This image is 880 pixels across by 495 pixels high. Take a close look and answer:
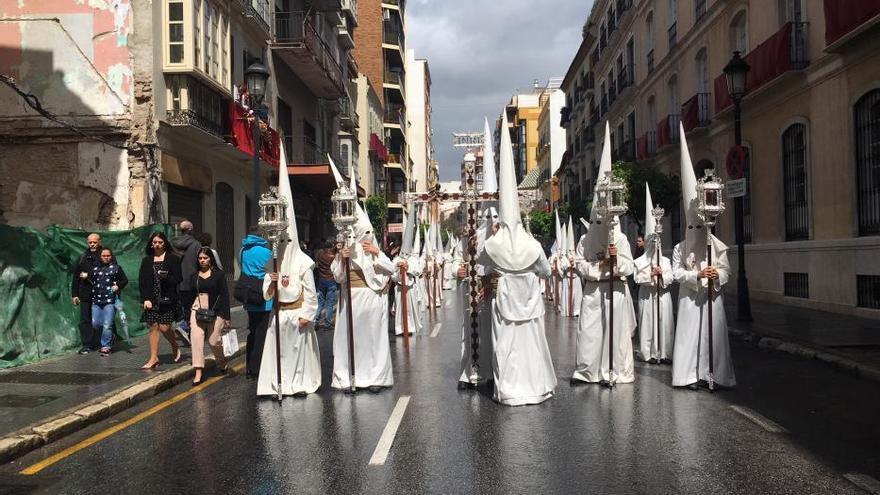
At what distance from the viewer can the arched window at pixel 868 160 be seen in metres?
14.4

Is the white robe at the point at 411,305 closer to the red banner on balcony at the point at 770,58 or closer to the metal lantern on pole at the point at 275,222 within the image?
the metal lantern on pole at the point at 275,222

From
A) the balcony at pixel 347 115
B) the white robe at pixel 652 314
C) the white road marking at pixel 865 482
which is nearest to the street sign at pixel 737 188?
the white robe at pixel 652 314

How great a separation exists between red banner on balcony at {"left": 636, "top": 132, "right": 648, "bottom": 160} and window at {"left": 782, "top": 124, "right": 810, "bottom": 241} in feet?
40.3

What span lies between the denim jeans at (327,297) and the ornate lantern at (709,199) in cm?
773

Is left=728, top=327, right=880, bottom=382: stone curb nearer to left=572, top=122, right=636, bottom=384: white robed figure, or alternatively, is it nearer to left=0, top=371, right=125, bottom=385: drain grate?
left=572, top=122, right=636, bottom=384: white robed figure

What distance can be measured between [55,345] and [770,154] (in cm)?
1700

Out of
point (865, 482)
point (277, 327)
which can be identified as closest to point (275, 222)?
point (277, 327)

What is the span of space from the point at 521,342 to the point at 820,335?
6773mm

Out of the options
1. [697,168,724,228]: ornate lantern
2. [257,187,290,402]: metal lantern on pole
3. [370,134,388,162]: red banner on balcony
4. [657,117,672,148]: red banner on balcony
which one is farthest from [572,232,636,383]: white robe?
[370,134,388,162]: red banner on balcony

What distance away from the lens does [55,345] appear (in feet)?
35.4

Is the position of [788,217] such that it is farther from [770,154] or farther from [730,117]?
[730,117]

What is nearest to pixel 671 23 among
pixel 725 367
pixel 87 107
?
pixel 87 107

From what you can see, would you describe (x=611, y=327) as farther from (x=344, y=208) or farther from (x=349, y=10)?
(x=349, y=10)

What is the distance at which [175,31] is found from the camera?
660 inches
